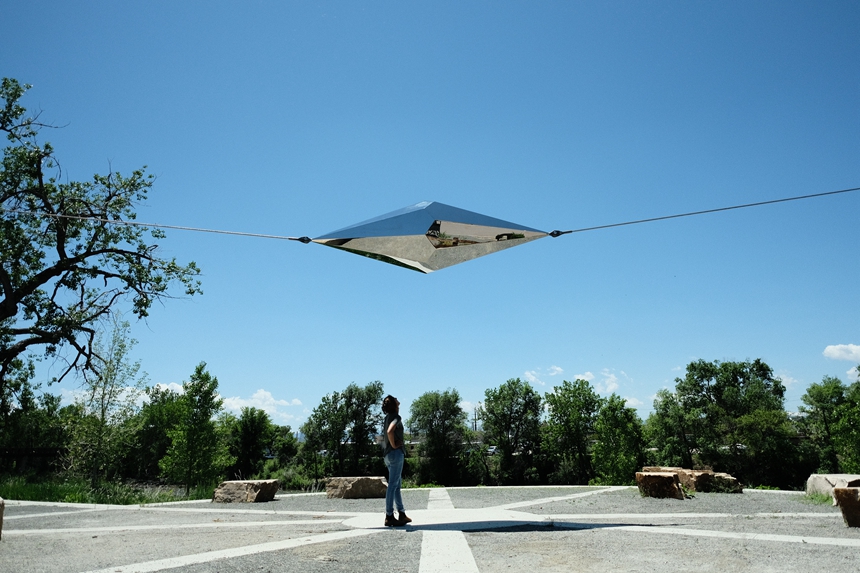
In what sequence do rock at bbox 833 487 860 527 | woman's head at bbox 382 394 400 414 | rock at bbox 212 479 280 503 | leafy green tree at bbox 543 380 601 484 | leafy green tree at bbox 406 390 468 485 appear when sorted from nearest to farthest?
rock at bbox 833 487 860 527 → woman's head at bbox 382 394 400 414 → rock at bbox 212 479 280 503 → leafy green tree at bbox 543 380 601 484 → leafy green tree at bbox 406 390 468 485

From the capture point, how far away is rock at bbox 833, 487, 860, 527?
6375mm

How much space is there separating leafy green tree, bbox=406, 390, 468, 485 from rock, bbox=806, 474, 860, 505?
41.1 meters

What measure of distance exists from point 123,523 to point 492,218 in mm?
7864

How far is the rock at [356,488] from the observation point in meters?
12.7

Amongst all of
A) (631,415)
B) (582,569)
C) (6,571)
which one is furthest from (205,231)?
(631,415)

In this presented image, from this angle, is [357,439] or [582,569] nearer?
[582,569]

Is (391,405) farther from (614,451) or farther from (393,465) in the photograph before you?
(614,451)

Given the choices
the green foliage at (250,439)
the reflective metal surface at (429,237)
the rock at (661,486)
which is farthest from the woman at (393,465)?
the green foliage at (250,439)

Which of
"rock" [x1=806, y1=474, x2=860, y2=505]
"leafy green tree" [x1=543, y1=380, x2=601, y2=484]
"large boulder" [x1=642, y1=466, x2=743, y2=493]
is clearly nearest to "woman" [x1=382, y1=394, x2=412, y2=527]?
"rock" [x1=806, y1=474, x2=860, y2=505]

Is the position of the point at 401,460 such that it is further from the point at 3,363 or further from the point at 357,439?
the point at 357,439

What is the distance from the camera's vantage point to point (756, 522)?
23.3 feet

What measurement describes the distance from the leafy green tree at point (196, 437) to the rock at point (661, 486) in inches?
626

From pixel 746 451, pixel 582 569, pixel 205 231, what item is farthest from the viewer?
pixel 746 451

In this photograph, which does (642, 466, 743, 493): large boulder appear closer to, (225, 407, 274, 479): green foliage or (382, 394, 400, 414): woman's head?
(382, 394, 400, 414): woman's head
